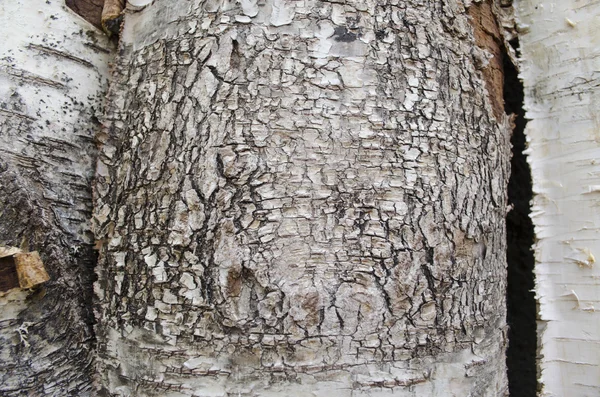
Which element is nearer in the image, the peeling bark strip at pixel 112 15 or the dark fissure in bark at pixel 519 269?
the peeling bark strip at pixel 112 15

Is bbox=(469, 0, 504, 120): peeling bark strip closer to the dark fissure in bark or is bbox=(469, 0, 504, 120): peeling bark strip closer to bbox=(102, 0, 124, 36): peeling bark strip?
the dark fissure in bark

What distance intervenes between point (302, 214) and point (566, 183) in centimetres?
62

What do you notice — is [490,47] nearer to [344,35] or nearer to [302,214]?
[344,35]

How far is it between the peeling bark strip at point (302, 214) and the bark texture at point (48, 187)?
7 cm

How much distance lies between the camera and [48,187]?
3.35ft

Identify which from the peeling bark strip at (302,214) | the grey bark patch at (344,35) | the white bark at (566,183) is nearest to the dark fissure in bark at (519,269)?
the white bark at (566,183)

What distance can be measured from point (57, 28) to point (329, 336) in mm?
819

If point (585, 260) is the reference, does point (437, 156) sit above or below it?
above

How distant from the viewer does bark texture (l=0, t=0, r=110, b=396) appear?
958 mm

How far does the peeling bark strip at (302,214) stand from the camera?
85 centimetres

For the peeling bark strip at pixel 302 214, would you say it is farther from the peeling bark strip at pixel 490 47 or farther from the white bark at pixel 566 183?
the white bark at pixel 566 183

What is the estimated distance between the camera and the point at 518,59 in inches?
47.8

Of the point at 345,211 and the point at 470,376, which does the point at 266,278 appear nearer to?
the point at 345,211

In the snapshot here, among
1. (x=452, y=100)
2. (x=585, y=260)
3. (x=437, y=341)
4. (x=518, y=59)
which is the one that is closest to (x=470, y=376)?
(x=437, y=341)
